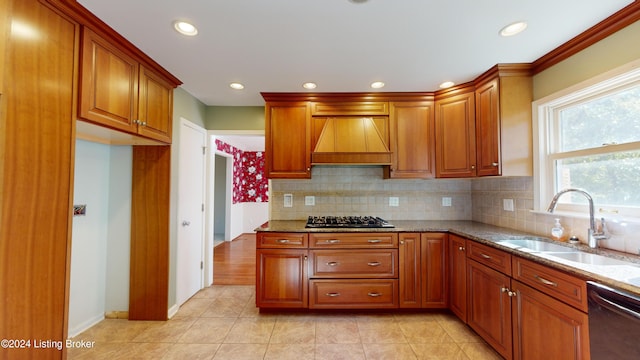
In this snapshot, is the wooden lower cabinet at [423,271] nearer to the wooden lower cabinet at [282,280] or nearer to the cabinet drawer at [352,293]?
the cabinet drawer at [352,293]

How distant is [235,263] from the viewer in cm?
428

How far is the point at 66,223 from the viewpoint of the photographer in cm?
146

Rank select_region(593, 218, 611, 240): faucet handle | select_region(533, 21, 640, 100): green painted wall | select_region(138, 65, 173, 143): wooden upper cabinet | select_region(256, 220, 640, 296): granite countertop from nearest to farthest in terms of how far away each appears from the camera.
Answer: select_region(256, 220, 640, 296): granite countertop < select_region(533, 21, 640, 100): green painted wall < select_region(593, 218, 611, 240): faucet handle < select_region(138, 65, 173, 143): wooden upper cabinet

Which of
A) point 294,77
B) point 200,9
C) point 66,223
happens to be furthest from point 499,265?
point 66,223

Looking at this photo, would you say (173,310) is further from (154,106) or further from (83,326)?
(154,106)

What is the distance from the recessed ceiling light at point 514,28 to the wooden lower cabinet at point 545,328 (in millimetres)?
1673

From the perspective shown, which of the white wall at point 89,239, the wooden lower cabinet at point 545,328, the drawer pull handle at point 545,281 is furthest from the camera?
the white wall at point 89,239

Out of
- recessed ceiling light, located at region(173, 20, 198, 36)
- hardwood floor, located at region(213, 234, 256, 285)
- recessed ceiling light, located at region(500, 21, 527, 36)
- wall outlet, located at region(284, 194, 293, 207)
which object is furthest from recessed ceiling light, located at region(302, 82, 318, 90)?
hardwood floor, located at region(213, 234, 256, 285)

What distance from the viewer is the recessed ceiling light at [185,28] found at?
5.36 ft

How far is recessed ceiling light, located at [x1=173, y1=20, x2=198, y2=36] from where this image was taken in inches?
64.3

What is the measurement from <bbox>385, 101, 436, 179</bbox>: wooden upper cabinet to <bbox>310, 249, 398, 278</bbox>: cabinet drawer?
0.89 meters

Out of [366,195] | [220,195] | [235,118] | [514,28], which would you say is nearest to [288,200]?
[366,195]

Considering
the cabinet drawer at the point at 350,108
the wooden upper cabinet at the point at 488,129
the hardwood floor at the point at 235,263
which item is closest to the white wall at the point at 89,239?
the hardwood floor at the point at 235,263

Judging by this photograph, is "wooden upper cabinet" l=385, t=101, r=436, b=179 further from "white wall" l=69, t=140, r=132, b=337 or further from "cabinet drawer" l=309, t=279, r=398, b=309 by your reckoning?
"white wall" l=69, t=140, r=132, b=337
